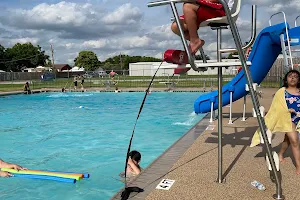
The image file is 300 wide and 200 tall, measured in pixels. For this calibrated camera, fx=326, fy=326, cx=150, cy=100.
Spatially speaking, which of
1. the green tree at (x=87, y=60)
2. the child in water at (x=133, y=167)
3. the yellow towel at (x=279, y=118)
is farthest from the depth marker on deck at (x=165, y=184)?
the green tree at (x=87, y=60)

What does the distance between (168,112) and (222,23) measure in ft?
44.6

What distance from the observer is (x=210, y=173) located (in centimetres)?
527

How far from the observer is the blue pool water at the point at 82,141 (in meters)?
7.07

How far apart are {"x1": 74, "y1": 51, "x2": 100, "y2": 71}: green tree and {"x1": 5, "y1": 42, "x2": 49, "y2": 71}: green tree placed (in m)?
19.9

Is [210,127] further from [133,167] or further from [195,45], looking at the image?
[195,45]

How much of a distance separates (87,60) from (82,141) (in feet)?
406

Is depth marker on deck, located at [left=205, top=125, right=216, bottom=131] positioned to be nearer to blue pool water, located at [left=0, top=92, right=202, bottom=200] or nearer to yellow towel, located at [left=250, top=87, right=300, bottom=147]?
blue pool water, located at [left=0, top=92, right=202, bottom=200]

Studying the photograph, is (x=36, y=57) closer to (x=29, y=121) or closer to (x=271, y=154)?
(x=29, y=121)

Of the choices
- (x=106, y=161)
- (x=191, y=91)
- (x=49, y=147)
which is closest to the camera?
(x=106, y=161)

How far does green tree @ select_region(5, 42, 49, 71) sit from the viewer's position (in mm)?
100562

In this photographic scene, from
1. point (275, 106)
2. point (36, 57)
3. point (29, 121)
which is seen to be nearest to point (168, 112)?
point (29, 121)

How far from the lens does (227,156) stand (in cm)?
643

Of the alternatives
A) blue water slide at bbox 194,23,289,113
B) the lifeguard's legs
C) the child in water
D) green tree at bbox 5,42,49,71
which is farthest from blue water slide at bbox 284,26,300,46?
green tree at bbox 5,42,49,71

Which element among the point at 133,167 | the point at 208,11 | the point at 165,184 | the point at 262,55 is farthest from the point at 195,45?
the point at 262,55
